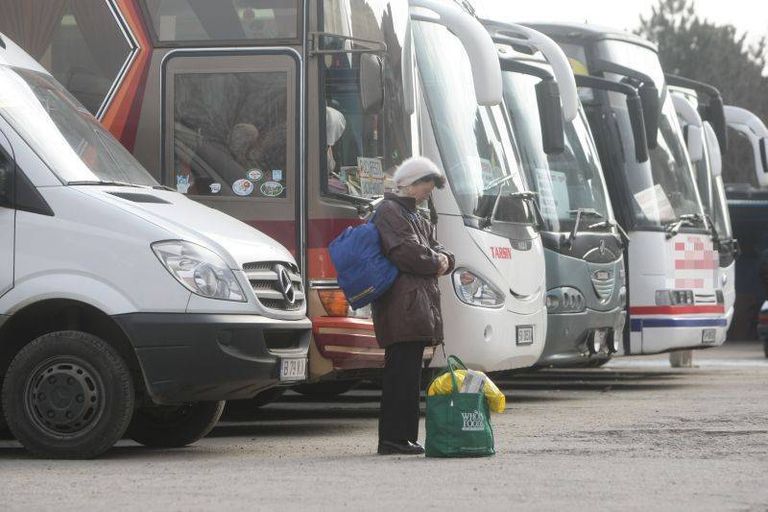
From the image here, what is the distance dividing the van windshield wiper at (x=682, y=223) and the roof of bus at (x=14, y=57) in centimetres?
819

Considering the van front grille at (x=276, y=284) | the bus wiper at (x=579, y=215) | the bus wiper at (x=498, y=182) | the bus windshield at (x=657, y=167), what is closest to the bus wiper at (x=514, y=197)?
the bus wiper at (x=498, y=182)

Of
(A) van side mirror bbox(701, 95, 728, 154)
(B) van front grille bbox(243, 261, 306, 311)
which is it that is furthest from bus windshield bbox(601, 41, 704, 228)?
(B) van front grille bbox(243, 261, 306, 311)

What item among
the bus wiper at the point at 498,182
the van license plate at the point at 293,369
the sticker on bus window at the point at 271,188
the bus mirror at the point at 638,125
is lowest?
the van license plate at the point at 293,369

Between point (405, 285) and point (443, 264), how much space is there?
0.79 feet

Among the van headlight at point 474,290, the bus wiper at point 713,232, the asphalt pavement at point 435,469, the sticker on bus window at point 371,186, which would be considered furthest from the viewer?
the bus wiper at point 713,232

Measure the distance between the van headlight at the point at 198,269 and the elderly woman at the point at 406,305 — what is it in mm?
840

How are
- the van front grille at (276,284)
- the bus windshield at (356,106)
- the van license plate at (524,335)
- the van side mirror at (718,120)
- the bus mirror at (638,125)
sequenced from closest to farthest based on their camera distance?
the van front grille at (276,284)
the bus windshield at (356,106)
the van license plate at (524,335)
the bus mirror at (638,125)
the van side mirror at (718,120)

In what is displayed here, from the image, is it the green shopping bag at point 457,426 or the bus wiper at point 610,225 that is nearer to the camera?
the green shopping bag at point 457,426

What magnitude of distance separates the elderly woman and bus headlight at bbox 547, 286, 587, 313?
17.7 ft

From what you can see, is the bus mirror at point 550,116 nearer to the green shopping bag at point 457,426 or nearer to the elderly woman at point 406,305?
the elderly woman at point 406,305

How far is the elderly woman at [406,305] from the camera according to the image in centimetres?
1027

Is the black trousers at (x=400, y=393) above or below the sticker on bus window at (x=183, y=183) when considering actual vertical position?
below

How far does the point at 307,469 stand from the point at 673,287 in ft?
29.8

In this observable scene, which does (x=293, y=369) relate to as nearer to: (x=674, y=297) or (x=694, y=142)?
(x=674, y=297)
